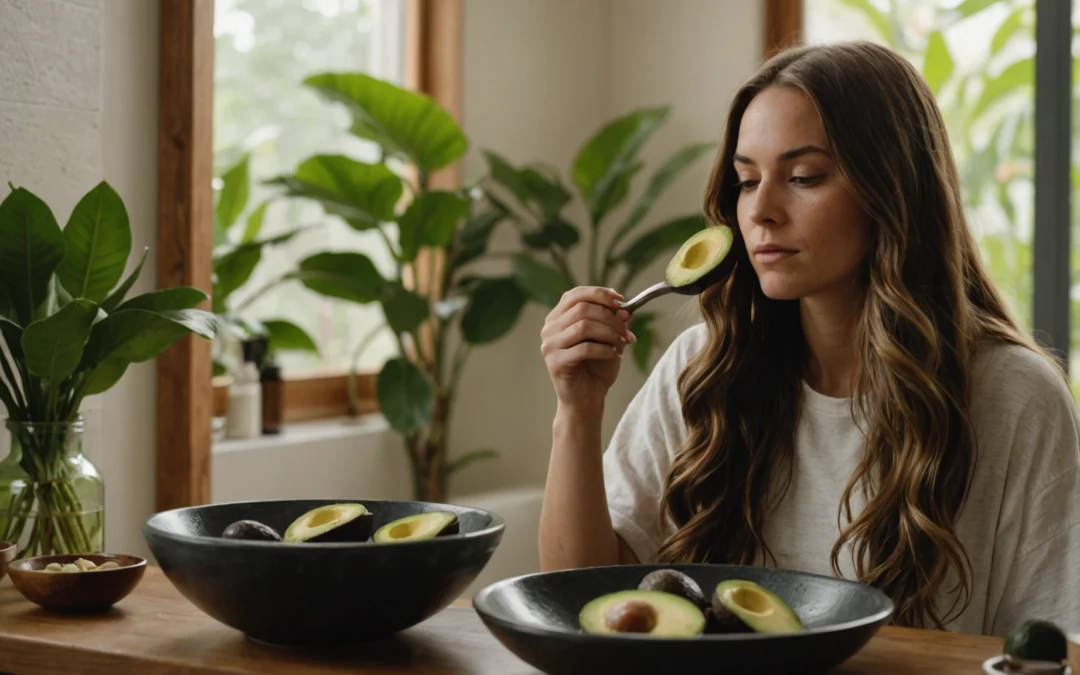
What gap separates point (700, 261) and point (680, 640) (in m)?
0.74

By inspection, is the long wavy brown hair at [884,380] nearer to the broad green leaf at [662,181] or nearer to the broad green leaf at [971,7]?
→ the broad green leaf at [662,181]

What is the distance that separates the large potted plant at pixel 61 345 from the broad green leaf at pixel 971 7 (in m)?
2.85

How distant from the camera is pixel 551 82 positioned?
419 cm

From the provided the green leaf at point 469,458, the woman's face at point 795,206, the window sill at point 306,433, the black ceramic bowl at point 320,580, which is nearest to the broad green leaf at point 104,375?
the black ceramic bowl at point 320,580

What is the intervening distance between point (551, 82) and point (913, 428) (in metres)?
2.77

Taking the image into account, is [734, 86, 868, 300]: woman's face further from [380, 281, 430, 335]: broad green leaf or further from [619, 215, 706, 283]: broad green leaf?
[619, 215, 706, 283]: broad green leaf

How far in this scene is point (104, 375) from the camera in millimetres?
1778

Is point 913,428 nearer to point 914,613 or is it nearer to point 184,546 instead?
point 914,613

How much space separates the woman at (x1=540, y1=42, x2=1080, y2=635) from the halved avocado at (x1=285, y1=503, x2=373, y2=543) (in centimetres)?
40

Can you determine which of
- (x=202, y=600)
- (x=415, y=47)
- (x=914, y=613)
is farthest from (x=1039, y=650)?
(x=415, y=47)

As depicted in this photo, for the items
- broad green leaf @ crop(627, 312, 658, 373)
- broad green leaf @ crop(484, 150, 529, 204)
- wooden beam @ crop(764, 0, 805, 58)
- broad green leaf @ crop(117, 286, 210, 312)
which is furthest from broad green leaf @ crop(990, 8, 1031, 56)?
broad green leaf @ crop(117, 286, 210, 312)

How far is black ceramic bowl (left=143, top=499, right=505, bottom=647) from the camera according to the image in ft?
3.78

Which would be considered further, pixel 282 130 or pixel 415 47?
pixel 415 47

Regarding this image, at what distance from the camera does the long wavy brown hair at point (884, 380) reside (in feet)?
5.36
